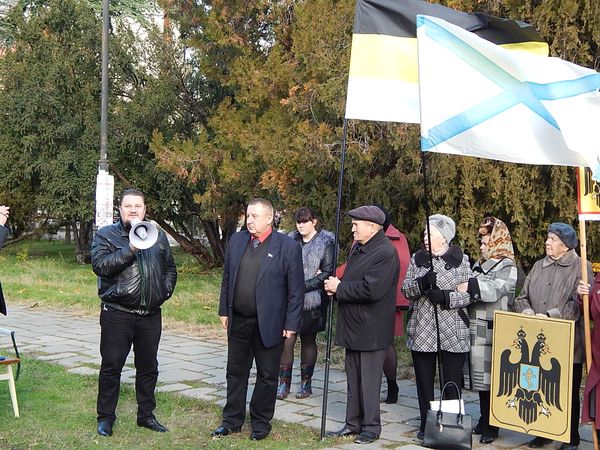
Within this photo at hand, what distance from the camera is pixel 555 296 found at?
19.2 feet

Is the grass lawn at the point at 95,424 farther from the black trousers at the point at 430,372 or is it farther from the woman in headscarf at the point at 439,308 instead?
the woman in headscarf at the point at 439,308

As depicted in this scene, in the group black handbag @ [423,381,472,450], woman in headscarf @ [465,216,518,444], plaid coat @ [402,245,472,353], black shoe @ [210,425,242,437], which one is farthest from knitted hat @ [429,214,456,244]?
black shoe @ [210,425,242,437]

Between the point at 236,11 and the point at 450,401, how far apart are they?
1212 centimetres

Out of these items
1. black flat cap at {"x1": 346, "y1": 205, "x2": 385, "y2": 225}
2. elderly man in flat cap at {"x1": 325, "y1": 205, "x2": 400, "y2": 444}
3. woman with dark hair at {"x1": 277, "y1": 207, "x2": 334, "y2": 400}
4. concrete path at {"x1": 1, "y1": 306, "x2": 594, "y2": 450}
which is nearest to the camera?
elderly man in flat cap at {"x1": 325, "y1": 205, "x2": 400, "y2": 444}

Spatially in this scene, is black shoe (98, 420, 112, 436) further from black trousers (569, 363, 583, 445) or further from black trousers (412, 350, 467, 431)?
black trousers (569, 363, 583, 445)

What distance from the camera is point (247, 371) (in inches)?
245

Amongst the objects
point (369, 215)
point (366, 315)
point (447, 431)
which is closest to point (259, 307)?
point (366, 315)

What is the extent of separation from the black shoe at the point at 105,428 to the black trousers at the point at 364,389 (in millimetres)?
1861

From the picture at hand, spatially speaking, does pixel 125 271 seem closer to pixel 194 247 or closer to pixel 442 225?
pixel 442 225

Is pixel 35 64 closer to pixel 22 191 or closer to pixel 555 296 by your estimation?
pixel 22 191

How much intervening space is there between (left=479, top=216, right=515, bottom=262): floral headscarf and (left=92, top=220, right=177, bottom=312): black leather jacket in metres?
2.59

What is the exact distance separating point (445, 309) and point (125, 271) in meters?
2.46

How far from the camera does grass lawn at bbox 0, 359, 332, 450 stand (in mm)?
5844

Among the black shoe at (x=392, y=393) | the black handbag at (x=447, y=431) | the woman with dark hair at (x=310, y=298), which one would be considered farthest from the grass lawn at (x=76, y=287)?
the black handbag at (x=447, y=431)
